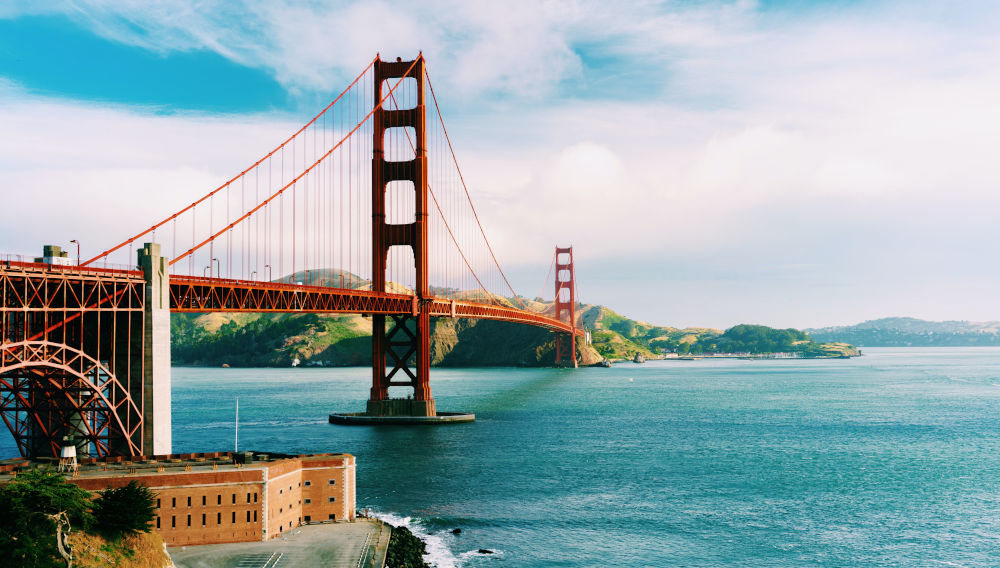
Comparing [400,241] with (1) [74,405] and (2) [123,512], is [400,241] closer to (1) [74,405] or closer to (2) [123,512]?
(1) [74,405]

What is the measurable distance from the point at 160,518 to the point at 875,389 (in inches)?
5749

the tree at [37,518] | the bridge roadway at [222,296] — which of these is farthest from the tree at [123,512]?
the bridge roadway at [222,296]

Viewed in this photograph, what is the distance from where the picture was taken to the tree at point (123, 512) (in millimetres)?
34500

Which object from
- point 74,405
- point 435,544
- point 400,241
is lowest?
point 435,544

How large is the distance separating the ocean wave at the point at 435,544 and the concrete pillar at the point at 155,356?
13105mm

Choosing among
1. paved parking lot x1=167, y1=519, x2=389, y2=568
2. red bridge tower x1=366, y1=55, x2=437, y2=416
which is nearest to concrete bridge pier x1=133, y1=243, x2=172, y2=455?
paved parking lot x1=167, y1=519, x2=389, y2=568

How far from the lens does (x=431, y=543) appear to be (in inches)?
1709

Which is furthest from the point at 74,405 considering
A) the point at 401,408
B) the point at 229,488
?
the point at 401,408

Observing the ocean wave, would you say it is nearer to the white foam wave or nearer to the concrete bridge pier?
the white foam wave

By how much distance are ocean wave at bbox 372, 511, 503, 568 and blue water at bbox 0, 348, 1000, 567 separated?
8.0 inches

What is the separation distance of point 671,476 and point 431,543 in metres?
25.0

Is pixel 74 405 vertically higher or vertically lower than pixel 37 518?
higher

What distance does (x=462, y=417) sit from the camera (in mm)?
89938

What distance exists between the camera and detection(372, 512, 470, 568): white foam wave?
40312mm
